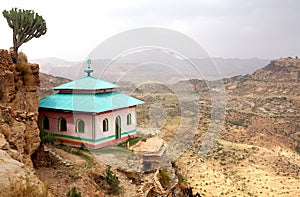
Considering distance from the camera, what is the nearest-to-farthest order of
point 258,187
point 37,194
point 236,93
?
point 37,194, point 258,187, point 236,93

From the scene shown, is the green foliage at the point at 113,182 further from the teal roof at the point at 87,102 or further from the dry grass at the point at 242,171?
the dry grass at the point at 242,171

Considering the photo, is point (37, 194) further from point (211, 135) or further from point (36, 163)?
point (211, 135)

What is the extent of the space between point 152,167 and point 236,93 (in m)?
44.6

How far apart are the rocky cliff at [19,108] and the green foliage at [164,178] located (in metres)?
5.42

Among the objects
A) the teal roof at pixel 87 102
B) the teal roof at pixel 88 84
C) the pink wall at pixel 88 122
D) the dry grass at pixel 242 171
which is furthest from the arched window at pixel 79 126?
the dry grass at pixel 242 171

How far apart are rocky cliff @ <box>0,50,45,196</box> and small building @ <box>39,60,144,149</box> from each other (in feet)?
10.4

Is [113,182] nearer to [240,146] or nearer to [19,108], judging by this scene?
[19,108]

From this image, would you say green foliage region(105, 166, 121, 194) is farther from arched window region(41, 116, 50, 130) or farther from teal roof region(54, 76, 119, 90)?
arched window region(41, 116, 50, 130)

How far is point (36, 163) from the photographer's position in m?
11.3

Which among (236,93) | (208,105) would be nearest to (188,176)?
(208,105)

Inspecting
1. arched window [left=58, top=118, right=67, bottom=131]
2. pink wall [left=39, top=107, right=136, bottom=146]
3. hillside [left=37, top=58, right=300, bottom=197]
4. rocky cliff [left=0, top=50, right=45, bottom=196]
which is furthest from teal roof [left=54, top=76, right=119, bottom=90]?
rocky cliff [left=0, top=50, right=45, bottom=196]

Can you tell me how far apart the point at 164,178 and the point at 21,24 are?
28.1 feet

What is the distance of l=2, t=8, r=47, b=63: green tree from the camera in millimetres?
12672

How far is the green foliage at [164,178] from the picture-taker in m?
13.7
